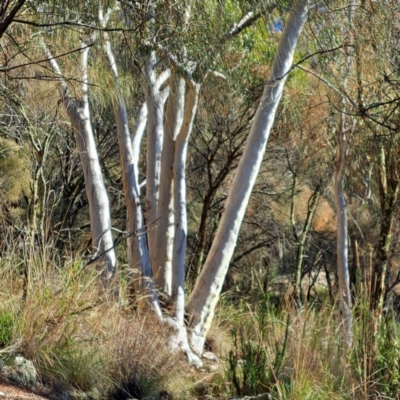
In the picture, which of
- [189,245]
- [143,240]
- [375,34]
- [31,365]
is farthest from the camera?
[189,245]

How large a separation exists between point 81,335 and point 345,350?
2.40m

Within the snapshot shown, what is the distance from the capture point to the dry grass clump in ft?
21.7

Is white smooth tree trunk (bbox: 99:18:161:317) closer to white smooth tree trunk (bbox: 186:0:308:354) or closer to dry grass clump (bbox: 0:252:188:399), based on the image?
white smooth tree trunk (bbox: 186:0:308:354)

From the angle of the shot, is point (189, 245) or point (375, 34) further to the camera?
point (189, 245)

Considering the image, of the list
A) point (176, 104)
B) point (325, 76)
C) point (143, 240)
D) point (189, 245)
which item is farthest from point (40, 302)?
point (189, 245)

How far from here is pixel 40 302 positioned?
7.01 metres

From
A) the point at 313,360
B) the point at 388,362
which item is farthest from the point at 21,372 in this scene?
the point at 388,362

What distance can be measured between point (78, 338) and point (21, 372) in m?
0.88

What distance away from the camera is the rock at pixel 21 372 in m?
6.11

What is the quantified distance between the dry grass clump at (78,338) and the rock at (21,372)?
0.54ft

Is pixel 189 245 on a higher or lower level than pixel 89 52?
lower

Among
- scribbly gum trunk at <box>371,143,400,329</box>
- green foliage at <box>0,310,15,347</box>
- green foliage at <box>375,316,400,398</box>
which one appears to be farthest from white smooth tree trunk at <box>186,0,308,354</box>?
green foliage at <box>375,316,400,398</box>

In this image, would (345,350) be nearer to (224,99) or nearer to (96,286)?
(96,286)

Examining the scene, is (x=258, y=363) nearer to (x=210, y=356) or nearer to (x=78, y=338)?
(x=78, y=338)
